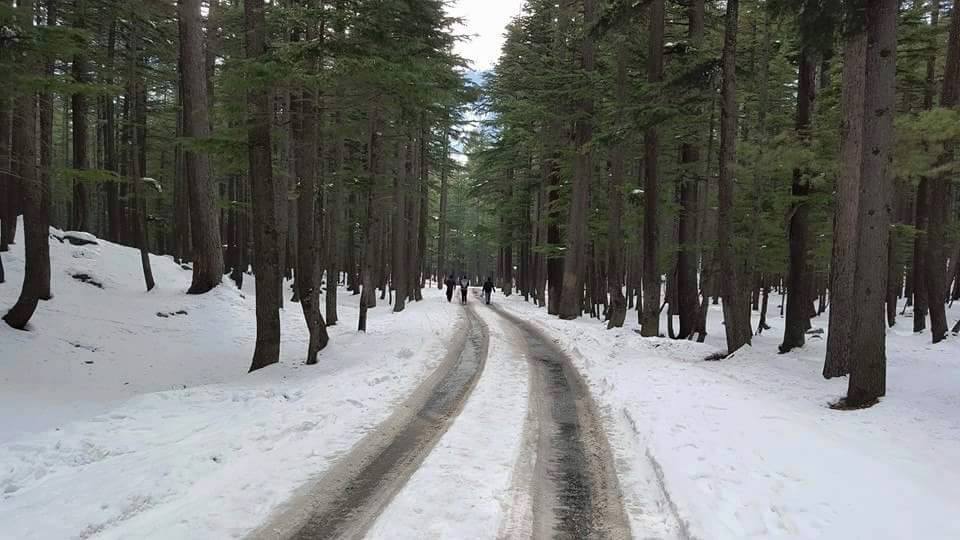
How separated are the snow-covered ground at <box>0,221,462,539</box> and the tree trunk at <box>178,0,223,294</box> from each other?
0.84 m

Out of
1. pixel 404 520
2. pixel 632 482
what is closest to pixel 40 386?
pixel 404 520

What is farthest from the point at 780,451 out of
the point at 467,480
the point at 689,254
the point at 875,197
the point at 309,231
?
the point at 689,254

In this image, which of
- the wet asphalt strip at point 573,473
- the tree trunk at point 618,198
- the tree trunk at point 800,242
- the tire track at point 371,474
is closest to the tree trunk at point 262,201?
the tire track at point 371,474

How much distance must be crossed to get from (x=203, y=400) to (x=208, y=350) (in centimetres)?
543

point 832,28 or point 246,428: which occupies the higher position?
point 832,28

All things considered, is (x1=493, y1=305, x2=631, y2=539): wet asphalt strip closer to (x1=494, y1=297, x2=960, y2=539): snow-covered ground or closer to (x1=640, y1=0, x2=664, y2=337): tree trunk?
(x1=494, y1=297, x2=960, y2=539): snow-covered ground

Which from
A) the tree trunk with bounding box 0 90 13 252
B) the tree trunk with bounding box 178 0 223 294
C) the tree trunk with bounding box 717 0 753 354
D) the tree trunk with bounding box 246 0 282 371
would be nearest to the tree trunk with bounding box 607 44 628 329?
the tree trunk with bounding box 717 0 753 354

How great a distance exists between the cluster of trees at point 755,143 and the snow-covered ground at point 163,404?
671 cm

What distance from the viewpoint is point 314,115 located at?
11.5m

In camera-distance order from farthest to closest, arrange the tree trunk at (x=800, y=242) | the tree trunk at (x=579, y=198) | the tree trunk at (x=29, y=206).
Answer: the tree trunk at (x=579, y=198), the tree trunk at (x=800, y=242), the tree trunk at (x=29, y=206)

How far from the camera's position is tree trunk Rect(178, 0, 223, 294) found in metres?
15.7

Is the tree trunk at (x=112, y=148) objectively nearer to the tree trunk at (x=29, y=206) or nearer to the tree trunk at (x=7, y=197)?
the tree trunk at (x=7, y=197)

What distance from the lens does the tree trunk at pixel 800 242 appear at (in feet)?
44.0

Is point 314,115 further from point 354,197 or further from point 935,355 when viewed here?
point 354,197
